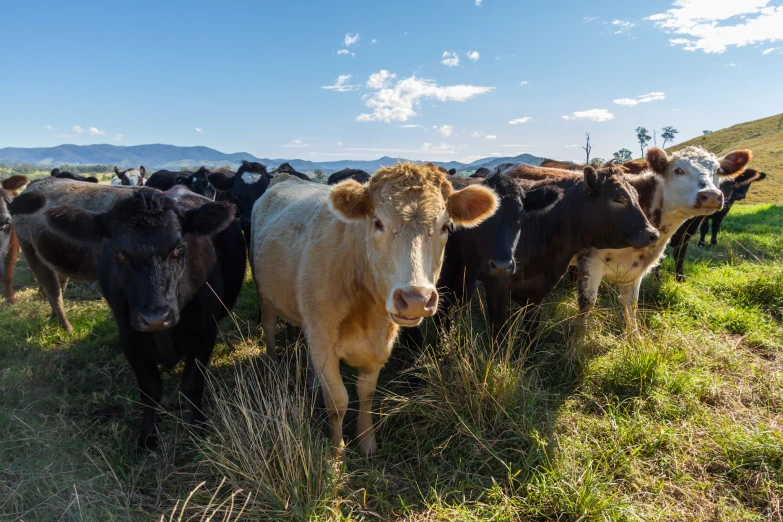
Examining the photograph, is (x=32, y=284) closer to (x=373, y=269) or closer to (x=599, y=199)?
(x=373, y=269)

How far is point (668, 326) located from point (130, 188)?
7097 mm

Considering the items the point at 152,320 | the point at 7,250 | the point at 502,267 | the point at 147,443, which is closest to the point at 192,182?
the point at 7,250

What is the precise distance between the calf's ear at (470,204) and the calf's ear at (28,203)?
11.8 ft

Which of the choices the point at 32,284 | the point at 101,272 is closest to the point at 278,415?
the point at 101,272

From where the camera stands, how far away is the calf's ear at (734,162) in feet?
21.6

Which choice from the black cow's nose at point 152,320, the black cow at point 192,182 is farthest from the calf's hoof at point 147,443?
the black cow at point 192,182

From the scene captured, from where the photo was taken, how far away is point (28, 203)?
12.7ft

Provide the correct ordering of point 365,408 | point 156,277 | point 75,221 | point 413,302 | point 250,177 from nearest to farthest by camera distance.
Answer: point 413,302, point 156,277, point 75,221, point 365,408, point 250,177

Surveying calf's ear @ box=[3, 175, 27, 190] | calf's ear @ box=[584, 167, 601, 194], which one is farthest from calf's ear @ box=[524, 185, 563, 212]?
calf's ear @ box=[3, 175, 27, 190]

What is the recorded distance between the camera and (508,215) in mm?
4574

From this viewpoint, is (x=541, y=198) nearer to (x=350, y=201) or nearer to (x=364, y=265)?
(x=364, y=265)

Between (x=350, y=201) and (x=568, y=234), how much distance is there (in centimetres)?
327

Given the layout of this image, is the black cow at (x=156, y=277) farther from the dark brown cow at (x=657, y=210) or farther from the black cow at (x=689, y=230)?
the black cow at (x=689, y=230)

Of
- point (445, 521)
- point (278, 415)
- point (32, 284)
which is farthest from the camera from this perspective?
point (32, 284)
